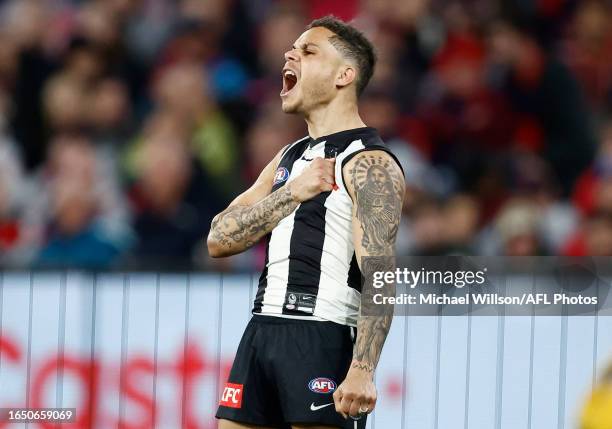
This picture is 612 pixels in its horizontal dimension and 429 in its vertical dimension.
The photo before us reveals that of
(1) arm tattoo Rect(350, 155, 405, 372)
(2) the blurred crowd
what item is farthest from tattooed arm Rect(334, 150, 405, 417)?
→ (2) the blurred crowd

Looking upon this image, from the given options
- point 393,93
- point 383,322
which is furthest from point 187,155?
point 383,322

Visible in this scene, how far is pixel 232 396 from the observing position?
446 centimetres

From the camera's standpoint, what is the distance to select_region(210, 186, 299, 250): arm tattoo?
4.52 metres

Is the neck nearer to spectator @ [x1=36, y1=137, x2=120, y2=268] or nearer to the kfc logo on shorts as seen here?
the kfc logo on shorts

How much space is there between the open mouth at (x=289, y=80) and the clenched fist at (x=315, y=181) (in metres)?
0.42

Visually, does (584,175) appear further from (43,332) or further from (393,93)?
(43,332)

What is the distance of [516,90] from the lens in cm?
888

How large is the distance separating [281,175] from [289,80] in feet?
1.32

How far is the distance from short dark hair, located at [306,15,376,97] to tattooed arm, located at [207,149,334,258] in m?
0.50

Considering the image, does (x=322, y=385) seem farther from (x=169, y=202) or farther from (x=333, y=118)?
(x=169, y=202)

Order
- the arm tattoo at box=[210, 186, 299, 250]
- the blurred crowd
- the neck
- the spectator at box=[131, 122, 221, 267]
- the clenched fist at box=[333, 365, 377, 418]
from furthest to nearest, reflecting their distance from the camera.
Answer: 1. the blurred crowd
2. the spectator at box=[131, 122, 221, 267]
3. the neck
4. the arm tattoo at box=[210, 186, 299, 250]
5. the clenched fist at box=[333, 365, 377, 418]

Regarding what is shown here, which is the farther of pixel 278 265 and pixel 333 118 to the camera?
pixel 333 118

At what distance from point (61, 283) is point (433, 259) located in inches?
74.2

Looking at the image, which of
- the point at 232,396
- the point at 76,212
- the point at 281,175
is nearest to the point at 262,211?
the point at 281,175
